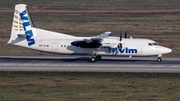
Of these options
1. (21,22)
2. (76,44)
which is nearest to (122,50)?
(76,44)

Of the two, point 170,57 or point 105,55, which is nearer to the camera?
point 105,55

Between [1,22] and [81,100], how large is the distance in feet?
225

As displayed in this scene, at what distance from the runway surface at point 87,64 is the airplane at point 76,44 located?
3.29ft

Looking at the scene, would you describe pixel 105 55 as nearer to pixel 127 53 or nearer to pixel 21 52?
pixel 127 53

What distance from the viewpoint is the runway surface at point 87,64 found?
141 ft

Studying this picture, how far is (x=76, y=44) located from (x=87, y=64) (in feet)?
8.05

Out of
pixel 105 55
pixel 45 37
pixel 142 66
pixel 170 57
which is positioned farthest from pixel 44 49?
pixel 170 57

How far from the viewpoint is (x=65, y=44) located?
4878cm

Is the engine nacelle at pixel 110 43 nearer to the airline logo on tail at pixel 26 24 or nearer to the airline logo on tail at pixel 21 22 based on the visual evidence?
the airline logo on tail at pixel 26 24

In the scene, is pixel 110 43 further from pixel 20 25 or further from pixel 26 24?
pixel 20 25

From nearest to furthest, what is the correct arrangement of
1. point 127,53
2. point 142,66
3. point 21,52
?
point 142,66
point 127,53
point 21,52

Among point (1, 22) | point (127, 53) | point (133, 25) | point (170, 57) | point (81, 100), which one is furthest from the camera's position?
point (1, 22)

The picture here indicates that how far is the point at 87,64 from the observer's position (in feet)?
155

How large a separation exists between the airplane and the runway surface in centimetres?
100
